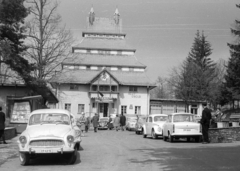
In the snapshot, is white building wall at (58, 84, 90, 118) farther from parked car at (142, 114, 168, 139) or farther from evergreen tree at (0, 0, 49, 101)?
parked car at (142, 114, 168, 139)

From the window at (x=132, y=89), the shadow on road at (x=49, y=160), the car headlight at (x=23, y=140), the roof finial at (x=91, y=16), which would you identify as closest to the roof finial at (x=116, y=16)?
the roof finial at (x=91, y=16)

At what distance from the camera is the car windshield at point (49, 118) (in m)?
12.5

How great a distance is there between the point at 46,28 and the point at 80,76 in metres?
24.5

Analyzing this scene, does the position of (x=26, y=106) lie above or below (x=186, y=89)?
below

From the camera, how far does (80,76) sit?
199ft

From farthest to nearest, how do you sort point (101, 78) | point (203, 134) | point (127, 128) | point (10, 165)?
point (101, 78)
point (127, 128)
point (203, 134)
point (10, 165)

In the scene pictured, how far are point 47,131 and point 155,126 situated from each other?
13336 millimetres

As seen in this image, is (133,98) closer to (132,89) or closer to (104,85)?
(132,89)

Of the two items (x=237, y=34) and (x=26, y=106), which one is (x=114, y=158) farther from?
(x=237, y=34)

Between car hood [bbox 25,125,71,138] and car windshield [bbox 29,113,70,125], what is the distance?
67 cm

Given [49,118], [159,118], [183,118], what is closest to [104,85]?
[159,118]

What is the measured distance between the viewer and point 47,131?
1098 cm

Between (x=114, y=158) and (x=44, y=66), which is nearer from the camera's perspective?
(x=114, y=158)

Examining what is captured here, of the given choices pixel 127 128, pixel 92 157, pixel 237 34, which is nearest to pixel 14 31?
pixel 127 128
